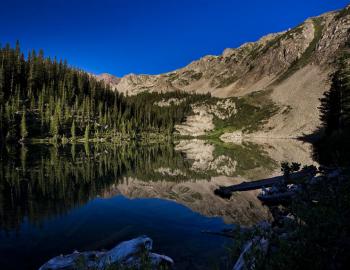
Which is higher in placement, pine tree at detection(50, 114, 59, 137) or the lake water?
pine tree at detection(50, 114, 59, 137)

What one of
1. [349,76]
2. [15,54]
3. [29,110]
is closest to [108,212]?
[349,76]

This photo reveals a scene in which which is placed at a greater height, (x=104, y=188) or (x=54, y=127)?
(x=54, y=127)

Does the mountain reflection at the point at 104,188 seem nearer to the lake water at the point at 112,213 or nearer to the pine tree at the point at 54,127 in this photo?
the lake water at the point at 112,213

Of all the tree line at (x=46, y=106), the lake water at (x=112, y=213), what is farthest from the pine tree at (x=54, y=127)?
the lake water at (x=112, y=213)

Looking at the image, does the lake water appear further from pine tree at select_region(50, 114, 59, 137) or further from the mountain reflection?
pine tree at select_region(50, 114, 59, 137)

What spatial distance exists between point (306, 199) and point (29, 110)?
5889 inches

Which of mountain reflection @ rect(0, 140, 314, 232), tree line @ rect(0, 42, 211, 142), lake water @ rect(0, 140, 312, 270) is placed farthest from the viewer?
tree line @ rect(0, 42, 211, 142)

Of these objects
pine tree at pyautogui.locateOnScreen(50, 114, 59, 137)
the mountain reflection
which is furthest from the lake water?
pine tree at pyautogui.locateOnScreen(50, 114, 59, 137)

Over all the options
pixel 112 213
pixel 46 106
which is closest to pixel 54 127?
pixel 46 106

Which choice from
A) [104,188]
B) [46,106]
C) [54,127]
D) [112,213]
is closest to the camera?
[112,213]

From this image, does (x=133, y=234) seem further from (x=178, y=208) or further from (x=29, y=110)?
(x=29, y=110)

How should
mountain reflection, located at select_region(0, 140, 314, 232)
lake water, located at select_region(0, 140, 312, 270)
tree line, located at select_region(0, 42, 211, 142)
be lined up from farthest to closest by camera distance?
tree line, located at select_region(0, 42, 211, 142) < mountain reflection, located at select_region(0, 140, 314, 232) < lake water, located at select_region(0, 140, 312, 270)

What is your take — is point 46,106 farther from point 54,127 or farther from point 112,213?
point 112,213

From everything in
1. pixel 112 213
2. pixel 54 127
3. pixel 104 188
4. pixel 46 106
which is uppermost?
pixel 46 106
